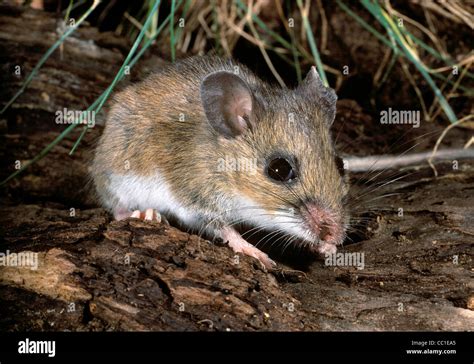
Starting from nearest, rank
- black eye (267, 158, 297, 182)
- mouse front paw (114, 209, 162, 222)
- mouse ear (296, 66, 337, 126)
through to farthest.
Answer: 1. black eye (267, 158, 297, 182)
2. mouse front paw (114, 209, 162, 222)
3. mouse ear (296, 66, 337, 126)

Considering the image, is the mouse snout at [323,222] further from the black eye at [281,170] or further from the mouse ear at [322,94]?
the mouse ear at [322,94]

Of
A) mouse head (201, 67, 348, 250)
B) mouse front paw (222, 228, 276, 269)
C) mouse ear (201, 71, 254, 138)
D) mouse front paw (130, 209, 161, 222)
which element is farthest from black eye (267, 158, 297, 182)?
mouse front paw (130, 209, 161, 222)

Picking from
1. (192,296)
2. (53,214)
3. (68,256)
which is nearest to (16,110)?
(53,214)

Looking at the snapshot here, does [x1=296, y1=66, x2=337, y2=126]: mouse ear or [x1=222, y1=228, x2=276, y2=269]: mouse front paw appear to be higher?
[x1=296, y1=66, x2=337, y2=126]: mouse ear

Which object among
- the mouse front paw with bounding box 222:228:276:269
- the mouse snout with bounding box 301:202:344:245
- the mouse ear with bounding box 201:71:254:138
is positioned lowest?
the mouse front paw with bounding box 222:228:276:269

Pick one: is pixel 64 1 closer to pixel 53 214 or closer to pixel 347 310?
pixel 53 214

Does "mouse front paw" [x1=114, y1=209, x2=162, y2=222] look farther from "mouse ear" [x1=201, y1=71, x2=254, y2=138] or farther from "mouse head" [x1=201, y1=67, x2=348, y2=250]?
"mouse ear" [x1=201, y1=71, x2=254, y2=138]

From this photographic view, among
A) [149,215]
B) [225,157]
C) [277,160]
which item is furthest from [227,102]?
[149,215]
